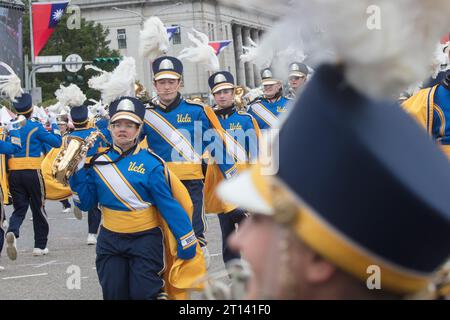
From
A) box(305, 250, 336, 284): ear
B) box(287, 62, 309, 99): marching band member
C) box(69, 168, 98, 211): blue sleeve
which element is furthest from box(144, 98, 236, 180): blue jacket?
box(305, 250, 336, 284): ear

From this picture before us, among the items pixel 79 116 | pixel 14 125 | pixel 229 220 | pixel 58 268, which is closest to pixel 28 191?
pixel 14 125

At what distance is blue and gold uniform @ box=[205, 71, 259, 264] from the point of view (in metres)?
8.51

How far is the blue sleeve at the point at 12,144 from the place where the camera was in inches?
418

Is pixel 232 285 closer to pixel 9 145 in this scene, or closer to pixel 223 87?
pixel 223 87

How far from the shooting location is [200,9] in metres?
68.9

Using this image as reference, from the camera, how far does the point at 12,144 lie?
35.6 feet

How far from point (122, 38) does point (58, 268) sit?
72.8 metres

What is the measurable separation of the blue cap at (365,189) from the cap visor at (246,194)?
4 centimetres

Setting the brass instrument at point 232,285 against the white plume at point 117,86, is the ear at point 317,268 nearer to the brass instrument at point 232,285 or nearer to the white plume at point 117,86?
the brass instrument at point 232,285

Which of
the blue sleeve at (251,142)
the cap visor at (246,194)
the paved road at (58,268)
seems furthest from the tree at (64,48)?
the cap visor at (246,194)

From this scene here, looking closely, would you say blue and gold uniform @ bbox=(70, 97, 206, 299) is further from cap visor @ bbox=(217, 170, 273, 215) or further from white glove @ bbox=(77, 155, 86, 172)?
cap visor @ bbox=(217, 170, 273, 215)

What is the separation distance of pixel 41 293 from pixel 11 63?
3988 centimetres
